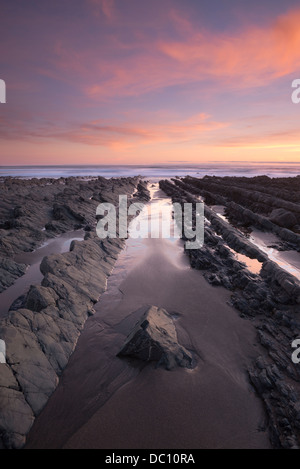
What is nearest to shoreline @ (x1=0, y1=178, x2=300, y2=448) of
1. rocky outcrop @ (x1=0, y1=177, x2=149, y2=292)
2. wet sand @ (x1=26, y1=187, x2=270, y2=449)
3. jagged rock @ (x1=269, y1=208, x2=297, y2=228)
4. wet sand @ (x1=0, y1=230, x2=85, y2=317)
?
wet sand @ (x1=26, y1=187, x2=270, y2=449)

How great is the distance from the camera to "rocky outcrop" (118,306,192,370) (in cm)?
530

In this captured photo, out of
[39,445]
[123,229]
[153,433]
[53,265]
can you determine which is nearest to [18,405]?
[39,445]

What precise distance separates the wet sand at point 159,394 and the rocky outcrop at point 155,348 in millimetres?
185

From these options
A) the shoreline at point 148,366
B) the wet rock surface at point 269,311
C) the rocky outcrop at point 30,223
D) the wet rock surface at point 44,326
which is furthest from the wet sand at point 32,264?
the wet rock surface at point 269,311

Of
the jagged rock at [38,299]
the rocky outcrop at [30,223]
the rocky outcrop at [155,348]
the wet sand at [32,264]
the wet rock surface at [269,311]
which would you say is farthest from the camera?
the rocky outcrop at [30,223]

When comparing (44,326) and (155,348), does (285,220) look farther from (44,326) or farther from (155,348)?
(44,326)

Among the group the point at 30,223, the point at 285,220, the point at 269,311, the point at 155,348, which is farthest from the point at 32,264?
the point at 285,220

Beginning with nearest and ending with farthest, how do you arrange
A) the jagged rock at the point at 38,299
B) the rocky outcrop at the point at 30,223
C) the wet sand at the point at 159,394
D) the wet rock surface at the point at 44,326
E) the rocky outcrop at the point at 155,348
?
the wet sand at the point at 159,394, the wet rock surface at the point at 44,326, the rocky outcrop at the point at 155,348, the jagged rock at the point at 38,299, the rocky outcrop at the point at 30,223

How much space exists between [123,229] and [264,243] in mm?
9557

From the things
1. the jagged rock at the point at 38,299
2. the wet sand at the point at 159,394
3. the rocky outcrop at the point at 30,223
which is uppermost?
the rocky outcrop at the point at 30,223

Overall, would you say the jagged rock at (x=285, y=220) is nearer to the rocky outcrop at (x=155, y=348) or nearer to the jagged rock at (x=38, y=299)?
the rocky outcrop at (x=155, y=348)

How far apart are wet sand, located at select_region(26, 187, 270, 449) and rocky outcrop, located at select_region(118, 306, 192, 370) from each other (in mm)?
185

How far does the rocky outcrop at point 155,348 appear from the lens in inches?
209

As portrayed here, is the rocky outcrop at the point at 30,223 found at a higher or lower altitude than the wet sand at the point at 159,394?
higher
